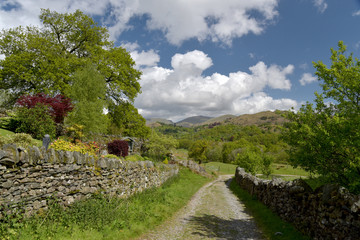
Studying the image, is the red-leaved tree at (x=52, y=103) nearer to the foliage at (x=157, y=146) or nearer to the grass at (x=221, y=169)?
the foliage at (x=157, y=146)

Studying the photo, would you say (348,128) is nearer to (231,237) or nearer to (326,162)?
(326,162)

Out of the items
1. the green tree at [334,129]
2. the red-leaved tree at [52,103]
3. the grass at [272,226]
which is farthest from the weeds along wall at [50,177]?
the red-leaved tree at [52,103]

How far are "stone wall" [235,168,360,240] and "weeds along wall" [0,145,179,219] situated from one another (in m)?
8.38

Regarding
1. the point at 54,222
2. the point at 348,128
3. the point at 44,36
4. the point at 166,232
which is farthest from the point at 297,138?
the point at 44,36

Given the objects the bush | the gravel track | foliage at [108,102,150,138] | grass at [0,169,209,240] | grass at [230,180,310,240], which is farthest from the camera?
foliage at [108,102,150,138]

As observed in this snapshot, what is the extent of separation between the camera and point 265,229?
9391mm

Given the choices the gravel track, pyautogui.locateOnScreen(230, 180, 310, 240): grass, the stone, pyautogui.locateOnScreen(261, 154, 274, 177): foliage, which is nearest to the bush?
the gravel track

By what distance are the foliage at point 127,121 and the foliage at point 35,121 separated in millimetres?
11759

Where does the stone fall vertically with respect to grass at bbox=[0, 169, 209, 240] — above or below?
above

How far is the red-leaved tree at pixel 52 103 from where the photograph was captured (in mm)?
16609

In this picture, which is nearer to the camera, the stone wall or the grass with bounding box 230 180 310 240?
the stone wall

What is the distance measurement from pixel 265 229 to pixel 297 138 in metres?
4.53

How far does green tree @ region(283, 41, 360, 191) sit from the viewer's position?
6.46 metres

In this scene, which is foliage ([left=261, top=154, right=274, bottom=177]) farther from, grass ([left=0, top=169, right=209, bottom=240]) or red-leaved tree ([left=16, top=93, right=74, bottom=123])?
red-leaved tree ([left=16, top=93, right=74, bottom=123])
